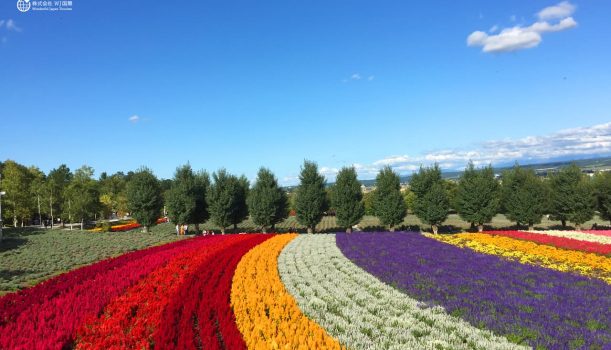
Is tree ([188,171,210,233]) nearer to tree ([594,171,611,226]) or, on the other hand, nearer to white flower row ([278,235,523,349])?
white flower row ([278,235,523,349])

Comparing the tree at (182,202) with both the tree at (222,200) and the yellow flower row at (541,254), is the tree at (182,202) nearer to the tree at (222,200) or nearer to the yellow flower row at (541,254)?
the tree at (222,200)

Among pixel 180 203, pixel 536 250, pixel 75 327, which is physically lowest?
pixel 536 250

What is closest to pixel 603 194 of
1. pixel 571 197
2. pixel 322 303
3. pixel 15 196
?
pixel 571 197

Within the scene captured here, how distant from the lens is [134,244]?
34094 millimetres

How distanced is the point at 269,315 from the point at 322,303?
207 cm

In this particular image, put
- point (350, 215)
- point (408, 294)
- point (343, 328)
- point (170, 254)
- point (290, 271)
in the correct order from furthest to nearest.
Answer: point (350, 215) → point (170, 254) → point (290, 271) → point (408, 294) → point (343, 328)

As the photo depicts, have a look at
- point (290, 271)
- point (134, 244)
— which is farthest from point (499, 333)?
point (134, 244)

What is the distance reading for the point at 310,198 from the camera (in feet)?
149

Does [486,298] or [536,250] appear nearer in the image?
[486,298]

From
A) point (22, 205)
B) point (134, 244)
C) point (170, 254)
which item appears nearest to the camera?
point (170, 254)

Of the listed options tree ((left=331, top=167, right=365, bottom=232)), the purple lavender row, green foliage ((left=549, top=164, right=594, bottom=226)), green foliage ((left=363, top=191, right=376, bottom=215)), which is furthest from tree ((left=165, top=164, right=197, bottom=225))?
green foliage ((left=549, top=164, right=594, bottom=226))

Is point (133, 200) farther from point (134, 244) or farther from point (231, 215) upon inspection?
point (134, 244)

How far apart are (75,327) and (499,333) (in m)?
11.3

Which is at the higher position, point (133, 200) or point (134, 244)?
point (133, 200)
